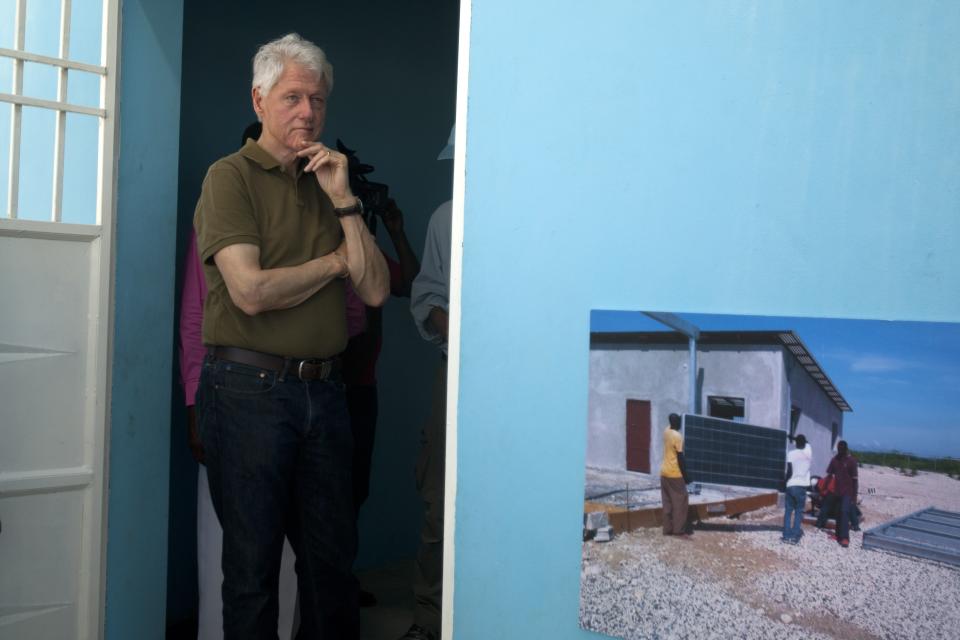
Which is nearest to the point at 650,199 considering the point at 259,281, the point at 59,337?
the point at 259,281

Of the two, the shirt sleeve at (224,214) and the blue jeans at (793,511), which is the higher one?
the shirt sleeve at (224,214)

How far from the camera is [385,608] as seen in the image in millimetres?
3549

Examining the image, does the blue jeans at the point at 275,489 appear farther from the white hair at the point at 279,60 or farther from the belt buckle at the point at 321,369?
the white hair at the point at 279,60

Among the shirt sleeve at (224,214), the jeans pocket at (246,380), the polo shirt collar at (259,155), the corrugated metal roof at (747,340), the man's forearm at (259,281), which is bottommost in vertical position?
the jeans pocket at (246,380)

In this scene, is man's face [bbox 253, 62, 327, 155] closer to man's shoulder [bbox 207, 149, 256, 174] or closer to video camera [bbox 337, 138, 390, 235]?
man's shoulder [bbox 207, 149, 256, 174]

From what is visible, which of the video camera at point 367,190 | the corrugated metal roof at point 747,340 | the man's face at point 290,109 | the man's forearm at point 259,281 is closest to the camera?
the corrugated metal roof at point 747,340

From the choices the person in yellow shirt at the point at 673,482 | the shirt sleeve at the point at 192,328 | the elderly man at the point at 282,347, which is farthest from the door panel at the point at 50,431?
the person in yellow shirt at the point at 673,482

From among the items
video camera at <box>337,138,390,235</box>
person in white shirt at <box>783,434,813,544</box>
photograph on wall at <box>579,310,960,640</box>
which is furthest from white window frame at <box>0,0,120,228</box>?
person in white shirt at <box>783,434,813,544</box>

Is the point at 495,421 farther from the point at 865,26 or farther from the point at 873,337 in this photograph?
the point at 865,26

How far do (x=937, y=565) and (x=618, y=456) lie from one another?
613 millimetres

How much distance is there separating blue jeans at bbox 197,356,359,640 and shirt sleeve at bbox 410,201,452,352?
23.6 inches

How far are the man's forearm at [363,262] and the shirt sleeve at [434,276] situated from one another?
0.44m

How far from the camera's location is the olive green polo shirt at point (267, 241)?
7.46 feet

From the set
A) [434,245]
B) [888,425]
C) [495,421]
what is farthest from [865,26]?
[434,245]
